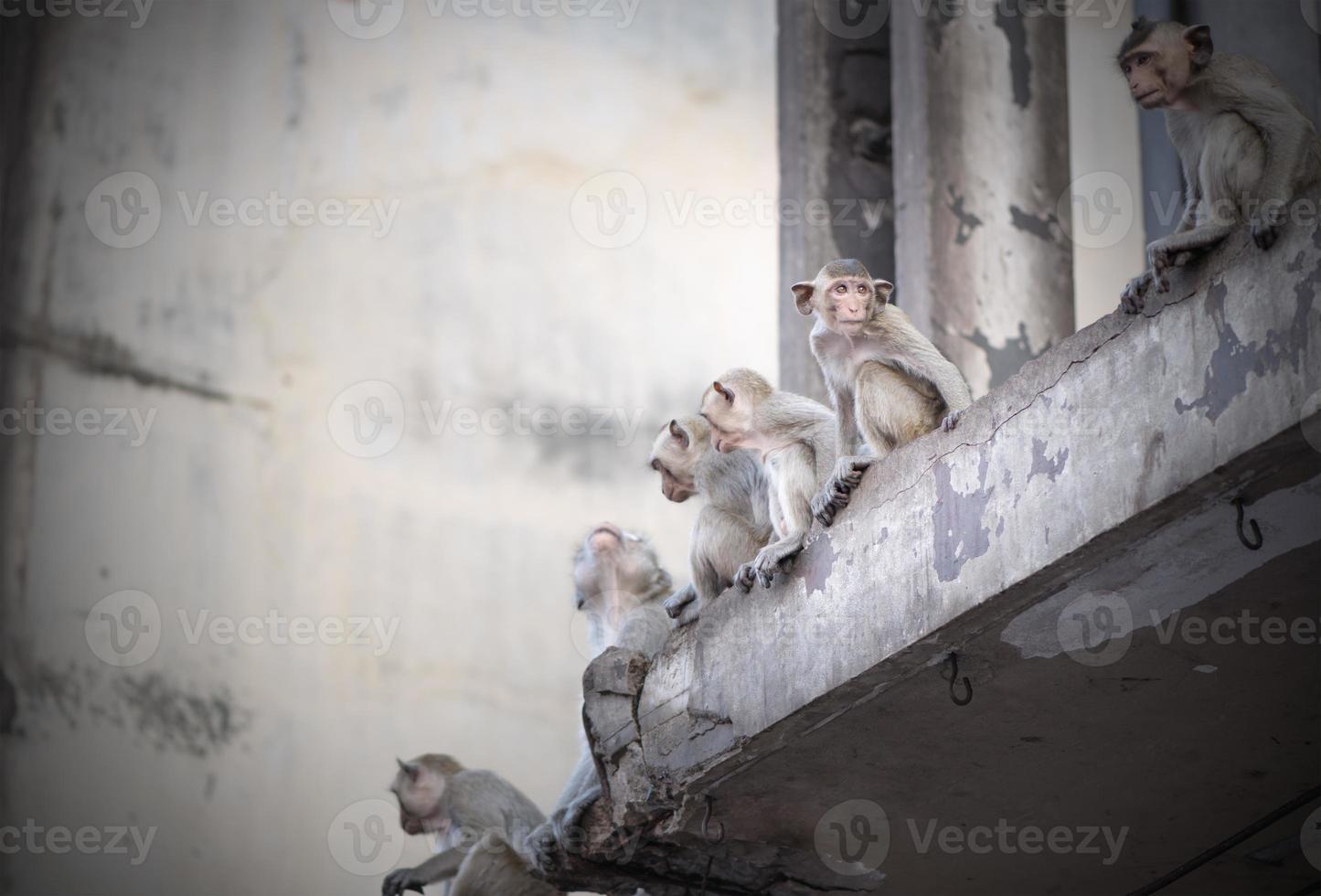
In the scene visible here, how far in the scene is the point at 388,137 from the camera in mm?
13883

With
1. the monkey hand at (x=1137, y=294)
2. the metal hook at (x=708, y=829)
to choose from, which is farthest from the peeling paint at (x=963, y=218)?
the monkey hand at (x=1137, y=294)

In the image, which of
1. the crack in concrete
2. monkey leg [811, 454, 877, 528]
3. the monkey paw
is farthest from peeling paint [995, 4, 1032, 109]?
the crack in concrete

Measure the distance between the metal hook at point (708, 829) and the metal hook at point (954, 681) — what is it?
50.7 inches

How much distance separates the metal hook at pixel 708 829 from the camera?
6.87 m

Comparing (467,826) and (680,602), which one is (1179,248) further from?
(467,826)

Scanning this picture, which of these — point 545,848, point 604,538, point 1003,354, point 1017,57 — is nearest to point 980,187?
point 1017,57

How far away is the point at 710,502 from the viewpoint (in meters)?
7.42

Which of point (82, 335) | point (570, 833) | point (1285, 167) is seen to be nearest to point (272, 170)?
point (82, 335)

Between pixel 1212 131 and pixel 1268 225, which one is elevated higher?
pixel 1212 131

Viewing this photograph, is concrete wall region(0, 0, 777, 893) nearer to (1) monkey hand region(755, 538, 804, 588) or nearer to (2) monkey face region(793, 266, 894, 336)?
(1) monkey hand region(755, 538, 804, 588)

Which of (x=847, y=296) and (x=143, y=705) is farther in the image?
(x=143, y=705)

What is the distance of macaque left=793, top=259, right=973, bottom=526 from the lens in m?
6.21

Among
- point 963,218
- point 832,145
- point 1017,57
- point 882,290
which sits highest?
point 1017,57

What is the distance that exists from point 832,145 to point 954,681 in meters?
5.76
